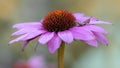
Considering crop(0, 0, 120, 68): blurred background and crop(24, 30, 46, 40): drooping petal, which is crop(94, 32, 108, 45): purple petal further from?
crop(0, 0, 120, 68): blurred background

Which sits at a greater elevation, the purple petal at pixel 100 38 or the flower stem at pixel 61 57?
the purple petal at pixel 100 38

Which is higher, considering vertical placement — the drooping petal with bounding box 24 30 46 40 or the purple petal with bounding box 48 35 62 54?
the drooping petal with bounding box 24 30 46 40

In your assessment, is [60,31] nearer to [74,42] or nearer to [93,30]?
[93,30]

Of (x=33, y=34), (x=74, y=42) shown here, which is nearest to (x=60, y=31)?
(x=33, y=34)

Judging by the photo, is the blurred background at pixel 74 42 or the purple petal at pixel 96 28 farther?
the blurred background at pixel 74 42

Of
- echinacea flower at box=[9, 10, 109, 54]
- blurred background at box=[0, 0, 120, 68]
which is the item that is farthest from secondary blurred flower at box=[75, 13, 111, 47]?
blurred background at box=[0, 0, 120, 68]

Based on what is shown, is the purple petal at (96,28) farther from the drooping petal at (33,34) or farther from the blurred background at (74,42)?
the blurred background at (74,42)

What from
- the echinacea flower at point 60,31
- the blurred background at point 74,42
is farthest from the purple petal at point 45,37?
the blurred background at point 74,42
